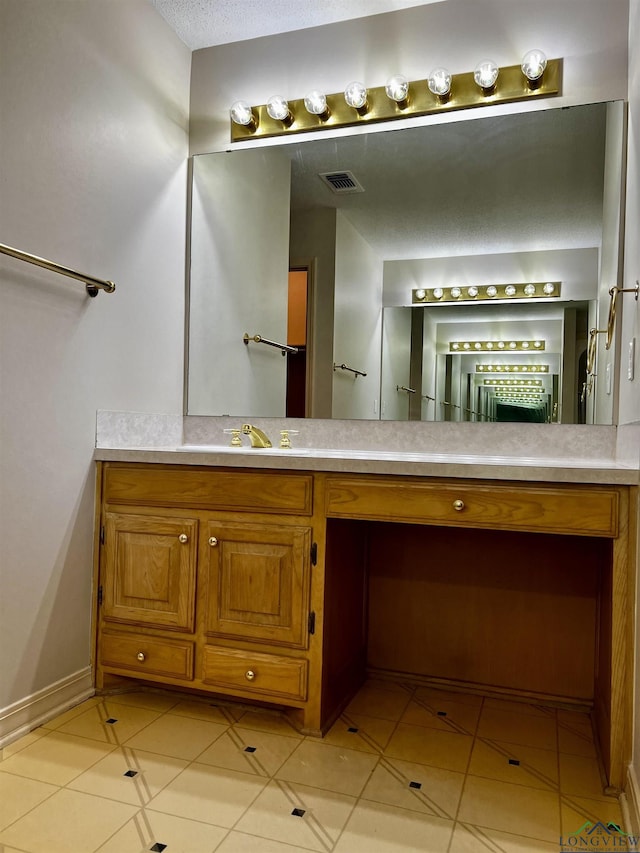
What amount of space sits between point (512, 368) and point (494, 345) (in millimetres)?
103

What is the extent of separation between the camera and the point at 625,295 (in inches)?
76.1

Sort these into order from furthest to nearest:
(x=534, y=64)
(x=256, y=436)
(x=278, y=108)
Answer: (x=278, y=108)
(x=256, y=436)
(x=534, y=64)

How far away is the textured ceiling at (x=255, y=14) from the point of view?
220 centimetres

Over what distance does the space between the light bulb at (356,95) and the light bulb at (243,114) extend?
386 mm

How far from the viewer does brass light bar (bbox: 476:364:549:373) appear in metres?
2.07

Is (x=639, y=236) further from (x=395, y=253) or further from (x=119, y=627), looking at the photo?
(x=119, y=627)

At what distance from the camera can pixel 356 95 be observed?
2225 mm

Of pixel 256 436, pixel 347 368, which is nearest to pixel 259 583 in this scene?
pixel 256 436

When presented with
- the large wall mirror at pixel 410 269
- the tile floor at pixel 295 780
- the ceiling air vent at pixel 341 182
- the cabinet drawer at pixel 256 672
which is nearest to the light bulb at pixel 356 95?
the large wall mirror at pixel 410 269

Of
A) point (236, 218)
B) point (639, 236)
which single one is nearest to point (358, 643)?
point (639, 236)

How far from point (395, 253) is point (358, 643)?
4.48 feet

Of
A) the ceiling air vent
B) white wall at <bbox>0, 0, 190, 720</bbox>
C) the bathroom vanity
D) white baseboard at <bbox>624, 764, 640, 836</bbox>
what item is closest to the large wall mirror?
the ceiling air vent

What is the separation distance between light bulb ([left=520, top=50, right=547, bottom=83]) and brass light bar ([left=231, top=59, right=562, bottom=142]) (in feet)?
0.09

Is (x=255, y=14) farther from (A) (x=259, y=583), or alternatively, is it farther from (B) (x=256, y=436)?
(A) (x=259, y=583)
